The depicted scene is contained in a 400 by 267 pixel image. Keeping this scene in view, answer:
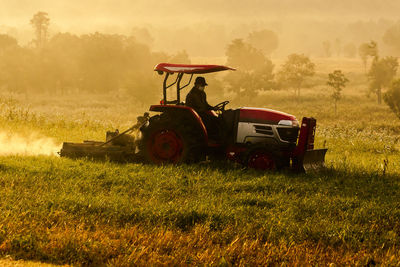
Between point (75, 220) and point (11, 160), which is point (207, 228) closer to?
point (75, 220)

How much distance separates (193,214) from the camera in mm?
7961

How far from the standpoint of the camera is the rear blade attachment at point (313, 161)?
11500 mm

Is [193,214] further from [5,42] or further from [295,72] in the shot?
[5,42]

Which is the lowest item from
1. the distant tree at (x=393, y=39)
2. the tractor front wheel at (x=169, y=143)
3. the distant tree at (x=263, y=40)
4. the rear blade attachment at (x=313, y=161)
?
the rear blade attachment at (x=313, y=161)

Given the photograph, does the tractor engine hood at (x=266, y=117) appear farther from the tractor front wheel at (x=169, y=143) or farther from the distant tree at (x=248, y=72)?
the distant tree at (x=248, y=72)

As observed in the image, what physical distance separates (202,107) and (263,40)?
14522 centimetres

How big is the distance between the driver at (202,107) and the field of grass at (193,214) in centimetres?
85

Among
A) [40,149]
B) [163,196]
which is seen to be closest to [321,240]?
[163,196]

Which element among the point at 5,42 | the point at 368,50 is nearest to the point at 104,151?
the point at 5,42

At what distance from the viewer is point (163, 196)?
9164 mm

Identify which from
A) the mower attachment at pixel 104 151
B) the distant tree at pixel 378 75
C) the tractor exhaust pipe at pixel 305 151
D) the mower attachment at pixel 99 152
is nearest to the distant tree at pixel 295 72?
the distant tree at pixel 378 75

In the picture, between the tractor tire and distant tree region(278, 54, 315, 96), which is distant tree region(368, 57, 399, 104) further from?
the tractor tire

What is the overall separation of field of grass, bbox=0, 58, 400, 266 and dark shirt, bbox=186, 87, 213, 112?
4.38 feet

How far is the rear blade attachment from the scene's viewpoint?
37.7 ft
